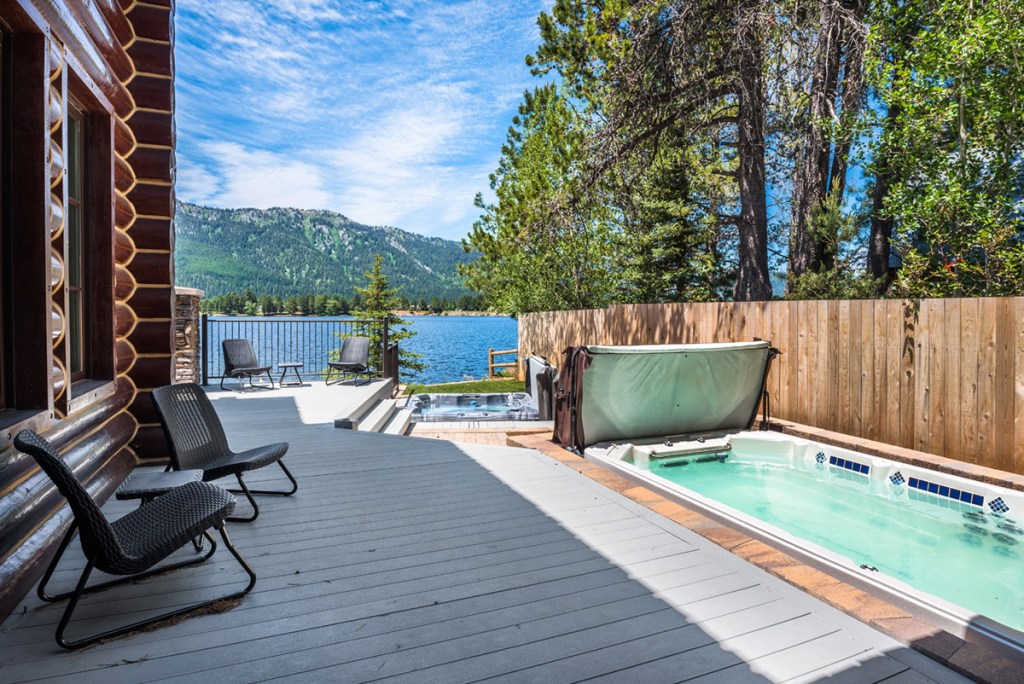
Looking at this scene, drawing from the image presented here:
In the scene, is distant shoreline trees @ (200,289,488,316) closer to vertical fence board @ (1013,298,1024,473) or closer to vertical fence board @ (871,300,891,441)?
vertical fence board @ (871,300,891,441)

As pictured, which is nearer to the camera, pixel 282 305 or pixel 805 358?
pixel 805 358

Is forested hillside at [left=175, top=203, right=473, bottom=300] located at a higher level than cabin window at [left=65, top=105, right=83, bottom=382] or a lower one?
higher

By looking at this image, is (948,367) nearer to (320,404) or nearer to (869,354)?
(869,354)

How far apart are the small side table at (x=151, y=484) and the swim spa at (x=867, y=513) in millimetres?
2758

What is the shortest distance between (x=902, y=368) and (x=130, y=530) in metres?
5.45

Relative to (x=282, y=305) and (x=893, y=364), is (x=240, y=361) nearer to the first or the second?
(x=893, y=364)

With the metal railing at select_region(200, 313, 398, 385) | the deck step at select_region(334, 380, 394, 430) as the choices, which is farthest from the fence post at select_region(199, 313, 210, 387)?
the deck step at select_region(334, 380, 394, 430)

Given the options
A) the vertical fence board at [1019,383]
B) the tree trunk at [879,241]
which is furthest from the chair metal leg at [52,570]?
the tree trunk at [879,241]

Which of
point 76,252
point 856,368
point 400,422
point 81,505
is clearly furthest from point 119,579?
point 856,368

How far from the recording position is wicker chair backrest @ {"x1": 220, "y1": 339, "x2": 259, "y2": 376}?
8.20 metres

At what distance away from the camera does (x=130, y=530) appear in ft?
6.74

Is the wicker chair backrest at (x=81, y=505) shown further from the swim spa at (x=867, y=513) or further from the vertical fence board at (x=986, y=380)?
the vertical fence board at (x=986, y=380)

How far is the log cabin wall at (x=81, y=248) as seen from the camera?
2207mm

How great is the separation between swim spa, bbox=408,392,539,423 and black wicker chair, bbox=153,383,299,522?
15.8ft
